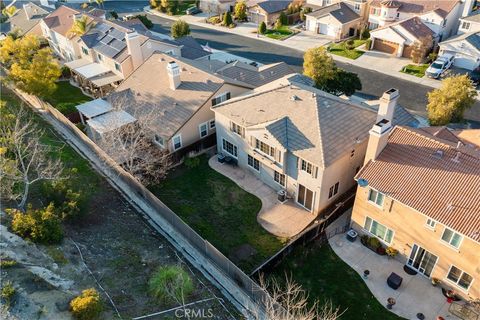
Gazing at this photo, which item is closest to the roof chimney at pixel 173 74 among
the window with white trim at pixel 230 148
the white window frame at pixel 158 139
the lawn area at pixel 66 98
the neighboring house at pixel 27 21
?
the white window frame at pixel 158 139

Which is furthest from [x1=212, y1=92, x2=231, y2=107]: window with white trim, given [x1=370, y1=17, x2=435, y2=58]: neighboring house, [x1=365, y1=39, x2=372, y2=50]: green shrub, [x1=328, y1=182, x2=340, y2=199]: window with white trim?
[x1=370, y1=17, x2=435, y2=58]: neighboring house

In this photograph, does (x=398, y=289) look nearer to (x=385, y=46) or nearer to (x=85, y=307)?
(x=85, y=307)

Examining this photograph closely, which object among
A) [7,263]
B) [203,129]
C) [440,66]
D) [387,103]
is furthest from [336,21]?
[7,263]

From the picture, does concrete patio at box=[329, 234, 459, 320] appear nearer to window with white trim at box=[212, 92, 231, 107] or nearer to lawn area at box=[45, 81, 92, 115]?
window with white trim at box=[212, 92, 231, 107]

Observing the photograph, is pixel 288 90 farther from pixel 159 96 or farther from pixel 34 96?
pixel 34 96

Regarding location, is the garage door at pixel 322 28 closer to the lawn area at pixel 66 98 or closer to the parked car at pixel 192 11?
→ the parked car at pixel 192 11

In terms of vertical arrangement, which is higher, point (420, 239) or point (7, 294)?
point (7, 294)

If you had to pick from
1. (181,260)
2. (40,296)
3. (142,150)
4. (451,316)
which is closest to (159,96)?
(142,150)
